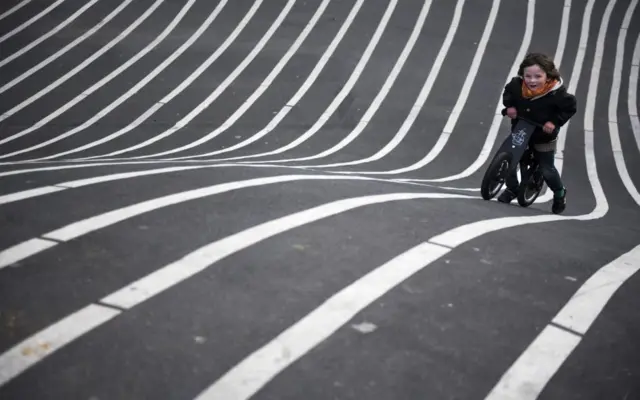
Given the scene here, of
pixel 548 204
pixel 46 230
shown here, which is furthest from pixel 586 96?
pixel 46 230

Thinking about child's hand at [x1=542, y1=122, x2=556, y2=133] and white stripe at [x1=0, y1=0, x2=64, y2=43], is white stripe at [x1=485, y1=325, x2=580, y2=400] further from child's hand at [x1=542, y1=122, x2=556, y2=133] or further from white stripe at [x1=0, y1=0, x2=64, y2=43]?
white stripe at [x1=0, y1=0, x2=64, y2=43]

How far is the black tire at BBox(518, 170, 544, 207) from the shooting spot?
9.86 m

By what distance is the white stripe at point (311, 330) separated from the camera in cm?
384

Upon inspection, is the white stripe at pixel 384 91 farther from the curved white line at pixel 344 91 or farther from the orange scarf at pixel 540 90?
the orange scarf at pixel 540 90

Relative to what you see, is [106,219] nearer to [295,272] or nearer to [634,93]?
[295,272]

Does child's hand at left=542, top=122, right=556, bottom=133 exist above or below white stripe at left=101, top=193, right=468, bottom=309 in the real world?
above

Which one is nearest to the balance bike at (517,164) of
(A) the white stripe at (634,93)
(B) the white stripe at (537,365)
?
(B) the white stripe at (537,365)

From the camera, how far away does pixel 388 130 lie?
1619cm

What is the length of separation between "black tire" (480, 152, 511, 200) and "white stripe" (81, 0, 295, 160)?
5956mm

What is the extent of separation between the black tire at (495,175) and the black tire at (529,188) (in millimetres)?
247

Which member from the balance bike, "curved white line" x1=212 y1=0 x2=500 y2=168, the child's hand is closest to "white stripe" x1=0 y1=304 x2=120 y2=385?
the child's hand

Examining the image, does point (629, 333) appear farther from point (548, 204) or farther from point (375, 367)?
point (548, 204)

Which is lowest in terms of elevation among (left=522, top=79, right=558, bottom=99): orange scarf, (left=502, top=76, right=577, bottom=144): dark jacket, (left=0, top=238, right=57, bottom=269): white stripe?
(left=0, top=238, right=57, bottom=269): white stripe

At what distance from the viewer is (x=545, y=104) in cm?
890
